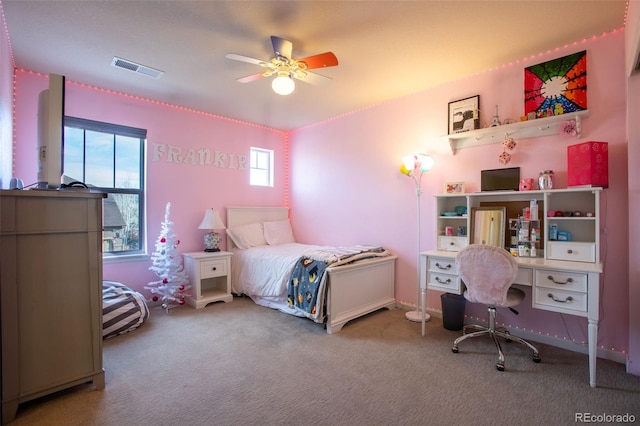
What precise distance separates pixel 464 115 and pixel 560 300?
6.41ft

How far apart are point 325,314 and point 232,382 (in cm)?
117

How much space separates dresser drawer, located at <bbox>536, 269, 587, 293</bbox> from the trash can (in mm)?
856

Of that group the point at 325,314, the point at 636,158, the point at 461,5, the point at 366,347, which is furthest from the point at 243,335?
the point at 636,158

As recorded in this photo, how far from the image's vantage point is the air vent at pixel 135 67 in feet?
9.55

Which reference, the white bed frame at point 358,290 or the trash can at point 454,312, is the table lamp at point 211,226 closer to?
the white bed frame at point 358,290

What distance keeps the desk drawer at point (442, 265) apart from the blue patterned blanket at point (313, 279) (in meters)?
0.79

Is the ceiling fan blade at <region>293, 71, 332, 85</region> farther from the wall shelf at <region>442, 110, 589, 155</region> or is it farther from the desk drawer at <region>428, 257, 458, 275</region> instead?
the desk drawer at <region>428, 257, 458, 275</region>

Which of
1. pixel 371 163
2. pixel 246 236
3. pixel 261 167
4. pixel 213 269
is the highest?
pixel 261 167

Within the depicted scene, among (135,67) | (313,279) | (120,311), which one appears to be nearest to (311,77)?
(135,67)

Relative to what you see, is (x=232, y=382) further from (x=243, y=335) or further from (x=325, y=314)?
(x=325, y=314)

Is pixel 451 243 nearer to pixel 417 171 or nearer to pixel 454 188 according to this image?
pixel 454 188

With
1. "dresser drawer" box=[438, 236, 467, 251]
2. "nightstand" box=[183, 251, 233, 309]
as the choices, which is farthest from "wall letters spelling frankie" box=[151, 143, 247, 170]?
"dresser drawer" box=[438, 236, 467, 251]

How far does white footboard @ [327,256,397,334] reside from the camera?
3062 millimetres

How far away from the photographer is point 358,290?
10.9 feet
